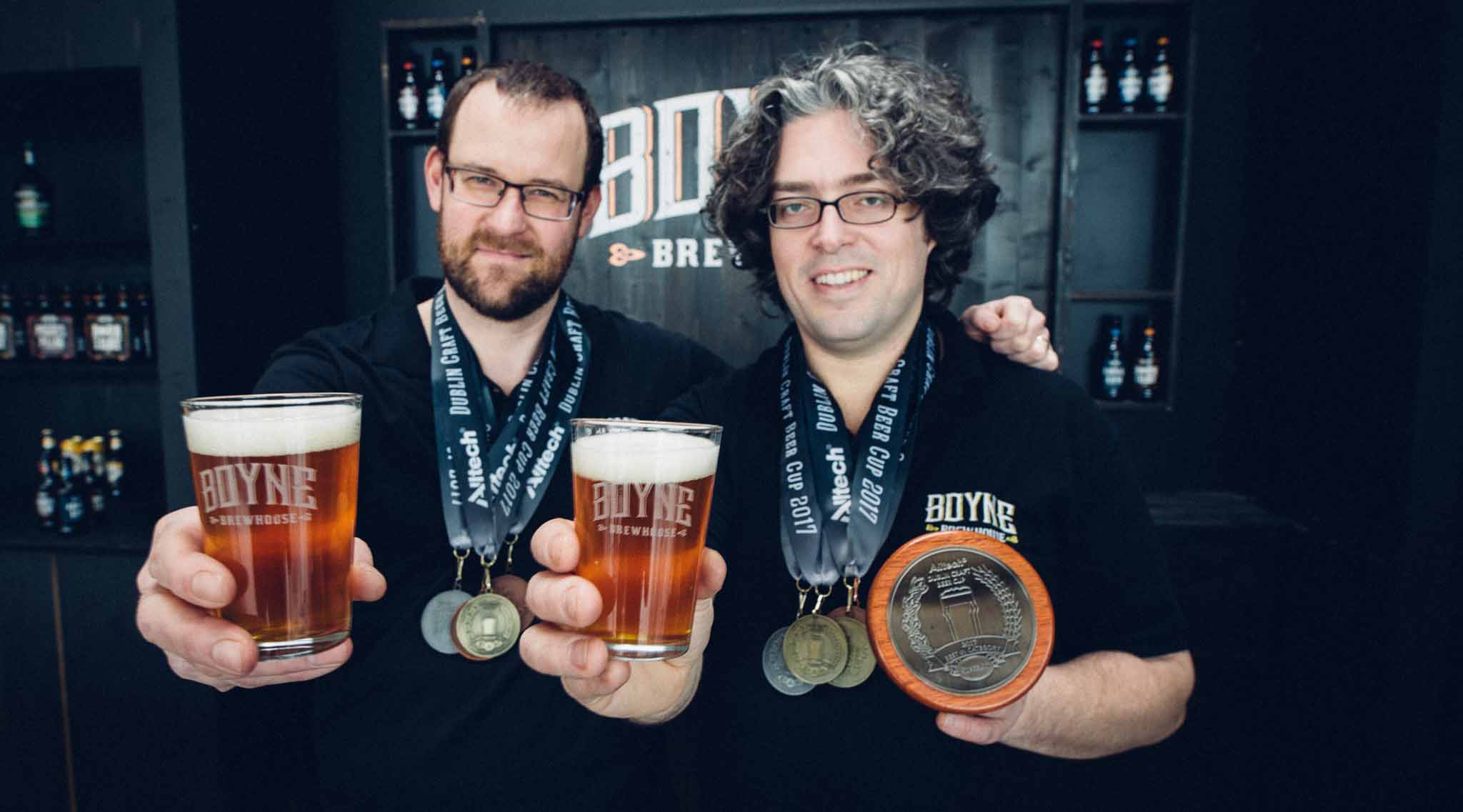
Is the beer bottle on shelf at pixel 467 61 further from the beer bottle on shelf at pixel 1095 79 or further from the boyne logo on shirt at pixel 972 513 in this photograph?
the boyne logo on shirt at pixel 972 513

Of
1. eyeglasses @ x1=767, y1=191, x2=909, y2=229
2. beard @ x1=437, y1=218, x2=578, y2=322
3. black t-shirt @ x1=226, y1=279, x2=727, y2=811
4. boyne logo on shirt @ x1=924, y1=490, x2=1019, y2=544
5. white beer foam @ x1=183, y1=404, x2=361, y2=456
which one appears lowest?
black t-shirt @ x1=226, y1=279, x2=727, y2=811

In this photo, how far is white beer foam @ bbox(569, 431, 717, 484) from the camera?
2.67ft

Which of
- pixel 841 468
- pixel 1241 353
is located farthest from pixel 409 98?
pixel 1241 353

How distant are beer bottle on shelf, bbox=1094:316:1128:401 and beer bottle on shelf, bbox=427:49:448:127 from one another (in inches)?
119

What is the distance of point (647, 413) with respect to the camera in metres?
1.72

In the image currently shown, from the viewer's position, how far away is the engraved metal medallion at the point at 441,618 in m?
1.41

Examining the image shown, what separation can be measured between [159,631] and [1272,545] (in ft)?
10.8

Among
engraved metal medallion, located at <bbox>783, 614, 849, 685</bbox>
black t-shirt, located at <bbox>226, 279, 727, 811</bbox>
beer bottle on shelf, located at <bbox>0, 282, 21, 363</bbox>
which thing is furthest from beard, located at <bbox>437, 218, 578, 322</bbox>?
beer bottle on shelf, located at <bbox>0, 282, 21, 363</bbox>

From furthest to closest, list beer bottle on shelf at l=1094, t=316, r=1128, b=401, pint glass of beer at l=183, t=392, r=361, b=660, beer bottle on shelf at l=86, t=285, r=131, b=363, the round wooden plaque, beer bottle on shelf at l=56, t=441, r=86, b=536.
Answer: beer bottle on shelf at l=1094, t=316, r=1128, b=401 < beer bottle on shelf at l=86, t=285, r=131, b=363 < beer bottle on shelf at l=56, t=441, r=86, b=536 < the round wooden plaque < pint glass of beer at l=183, t=392, r=361, b=660

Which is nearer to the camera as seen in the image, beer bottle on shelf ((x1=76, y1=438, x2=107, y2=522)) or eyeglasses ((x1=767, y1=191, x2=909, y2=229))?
eyeglasses ((x1=767, y1=191, x2=909, y2=229))

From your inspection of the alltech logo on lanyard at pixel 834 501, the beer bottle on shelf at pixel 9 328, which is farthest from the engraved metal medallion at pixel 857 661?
the beer bottle on shelf at pixel 9 328

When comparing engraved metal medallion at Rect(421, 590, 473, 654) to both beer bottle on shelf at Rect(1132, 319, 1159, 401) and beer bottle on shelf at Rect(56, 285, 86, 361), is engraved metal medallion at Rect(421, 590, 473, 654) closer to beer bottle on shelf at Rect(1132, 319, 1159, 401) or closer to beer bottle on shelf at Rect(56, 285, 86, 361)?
beer bottle on shelf at Rect(56, 285, 86, 361)

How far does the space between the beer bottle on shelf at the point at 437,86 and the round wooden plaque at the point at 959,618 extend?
2.97m

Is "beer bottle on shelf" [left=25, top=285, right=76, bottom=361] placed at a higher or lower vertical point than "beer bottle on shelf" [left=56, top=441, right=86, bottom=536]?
higher
